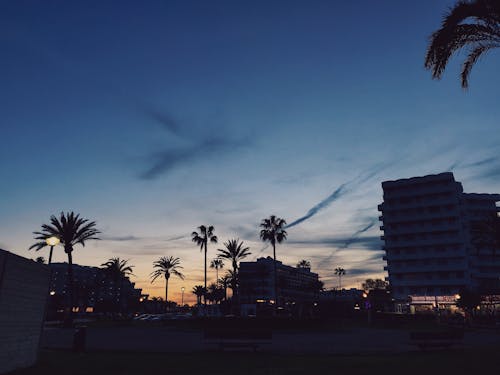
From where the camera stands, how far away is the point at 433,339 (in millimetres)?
18859

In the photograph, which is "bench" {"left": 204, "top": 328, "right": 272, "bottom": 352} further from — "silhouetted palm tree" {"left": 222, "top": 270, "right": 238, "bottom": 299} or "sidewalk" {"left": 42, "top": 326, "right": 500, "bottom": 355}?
"silhouetted palm tree" {"left": 222, "top": 270, "right": 238, "bottom": 299}

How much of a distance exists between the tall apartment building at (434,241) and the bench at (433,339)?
77.6 metres

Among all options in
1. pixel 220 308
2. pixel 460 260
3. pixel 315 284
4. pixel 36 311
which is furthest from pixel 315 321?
pixel 315 284

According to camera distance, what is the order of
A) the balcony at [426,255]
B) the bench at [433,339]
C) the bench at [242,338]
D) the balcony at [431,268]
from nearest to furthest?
the bench at [242,338] < the bench at [433,339] < the balcony at [431,268] < the balcony at [426,255]

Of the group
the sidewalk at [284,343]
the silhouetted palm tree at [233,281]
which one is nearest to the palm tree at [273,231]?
the silhouetted palm tree at [233,281]

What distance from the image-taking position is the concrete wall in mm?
12000

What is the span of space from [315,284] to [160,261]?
193 feet

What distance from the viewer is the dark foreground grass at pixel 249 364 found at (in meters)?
12.4

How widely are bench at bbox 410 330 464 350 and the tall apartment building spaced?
77.6 m

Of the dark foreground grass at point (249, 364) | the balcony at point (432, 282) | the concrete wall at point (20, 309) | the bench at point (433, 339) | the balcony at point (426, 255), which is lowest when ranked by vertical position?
the dark foreground grass at point (249, 364)

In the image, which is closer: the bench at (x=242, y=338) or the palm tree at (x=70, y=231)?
the bench at (x=242, y=338)

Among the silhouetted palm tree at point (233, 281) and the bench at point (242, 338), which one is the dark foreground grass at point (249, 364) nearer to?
the bench at point (242, 338)

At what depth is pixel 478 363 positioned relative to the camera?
45.2ft

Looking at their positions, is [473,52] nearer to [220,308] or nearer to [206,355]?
[206,355]
